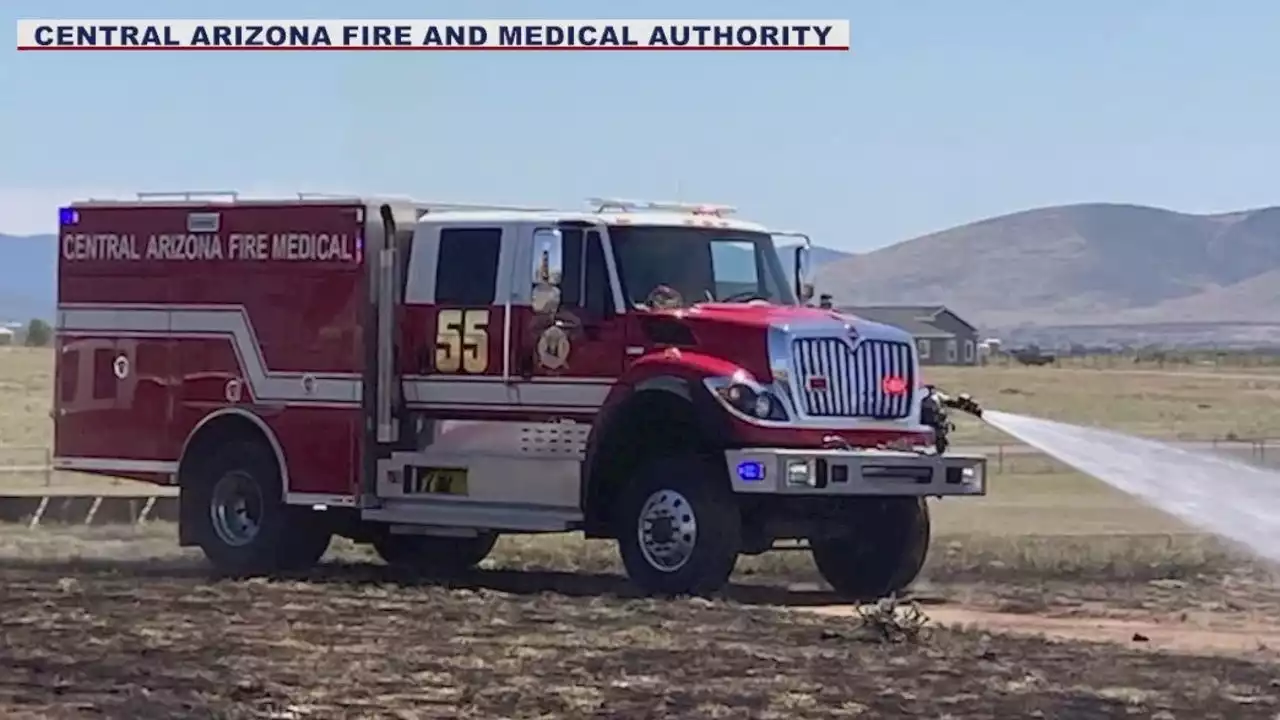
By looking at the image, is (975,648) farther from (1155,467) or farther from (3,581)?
(1155,467)

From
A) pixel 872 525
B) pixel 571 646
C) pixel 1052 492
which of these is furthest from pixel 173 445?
pixel 1052 492

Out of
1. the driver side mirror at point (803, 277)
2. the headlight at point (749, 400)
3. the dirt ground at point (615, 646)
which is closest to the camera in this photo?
the dirt ground at point (615, 646)

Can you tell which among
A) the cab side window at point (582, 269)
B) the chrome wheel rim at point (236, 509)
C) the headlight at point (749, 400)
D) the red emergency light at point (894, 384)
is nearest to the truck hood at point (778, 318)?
the red emergency light at point (894, 384)

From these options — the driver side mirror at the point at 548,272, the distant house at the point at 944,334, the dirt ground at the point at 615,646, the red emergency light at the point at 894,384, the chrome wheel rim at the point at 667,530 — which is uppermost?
the distant house at the point at 944,334

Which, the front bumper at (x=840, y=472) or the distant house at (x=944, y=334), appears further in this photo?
the distant house at (x=944, y=334)

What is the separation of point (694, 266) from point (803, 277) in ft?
3.68

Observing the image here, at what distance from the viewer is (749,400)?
1748cm

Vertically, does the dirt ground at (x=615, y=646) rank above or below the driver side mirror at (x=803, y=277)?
below

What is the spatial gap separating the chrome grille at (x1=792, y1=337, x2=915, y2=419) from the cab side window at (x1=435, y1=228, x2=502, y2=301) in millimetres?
2461

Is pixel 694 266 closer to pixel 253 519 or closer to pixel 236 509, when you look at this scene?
pixel 253 519

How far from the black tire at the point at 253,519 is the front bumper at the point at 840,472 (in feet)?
13.8

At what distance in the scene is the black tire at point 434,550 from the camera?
21125 millimetres

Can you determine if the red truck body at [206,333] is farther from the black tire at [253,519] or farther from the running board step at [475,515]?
the running board step at [475,515]

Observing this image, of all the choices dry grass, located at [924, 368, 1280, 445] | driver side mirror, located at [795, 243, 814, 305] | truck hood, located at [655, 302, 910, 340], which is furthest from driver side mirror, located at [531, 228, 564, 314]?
dry grass, located at [924, 368, 1280, 445]
